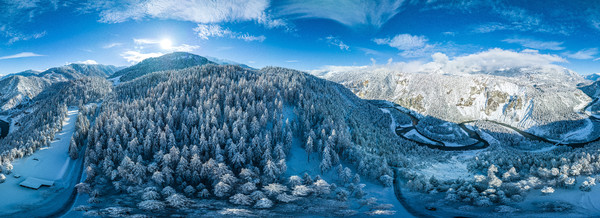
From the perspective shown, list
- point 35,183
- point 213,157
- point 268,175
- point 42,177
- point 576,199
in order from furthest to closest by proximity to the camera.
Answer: point 213,157 < point 42,177 < point 268,175 < point 35,183 < point 576,199

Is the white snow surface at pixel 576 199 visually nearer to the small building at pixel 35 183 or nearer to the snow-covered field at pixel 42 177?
the snow-covered field at pixel 42 177

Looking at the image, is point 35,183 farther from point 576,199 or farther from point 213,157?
point 576,199

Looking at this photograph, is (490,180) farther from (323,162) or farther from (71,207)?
(71,207)

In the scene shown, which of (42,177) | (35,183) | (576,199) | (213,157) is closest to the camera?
(576,199)

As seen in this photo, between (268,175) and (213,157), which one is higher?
(213,157)

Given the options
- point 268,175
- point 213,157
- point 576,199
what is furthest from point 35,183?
point 576,199

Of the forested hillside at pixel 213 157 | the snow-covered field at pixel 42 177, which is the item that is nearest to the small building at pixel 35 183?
the snow-covered field at pixel 42 177
